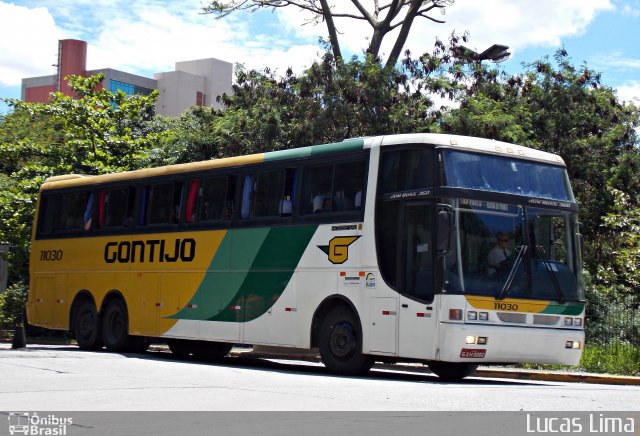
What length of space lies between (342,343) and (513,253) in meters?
3.31

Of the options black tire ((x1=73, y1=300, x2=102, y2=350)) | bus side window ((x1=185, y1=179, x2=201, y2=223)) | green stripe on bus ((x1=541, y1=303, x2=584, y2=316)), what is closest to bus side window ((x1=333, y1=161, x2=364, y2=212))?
green stripe on bus ((x1=541, y1=303, x2=584, y2=316))

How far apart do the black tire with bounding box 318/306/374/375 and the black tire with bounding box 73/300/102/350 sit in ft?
25.5

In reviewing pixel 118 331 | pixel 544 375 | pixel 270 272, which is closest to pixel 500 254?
pixel 544 375

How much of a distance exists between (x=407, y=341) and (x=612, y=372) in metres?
6.27

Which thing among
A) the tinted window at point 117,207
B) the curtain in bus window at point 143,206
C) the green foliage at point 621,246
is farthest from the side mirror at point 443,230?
the green foliage at point 621,246

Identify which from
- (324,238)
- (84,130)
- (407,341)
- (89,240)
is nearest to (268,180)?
(324,238)

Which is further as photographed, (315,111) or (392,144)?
(315,111)

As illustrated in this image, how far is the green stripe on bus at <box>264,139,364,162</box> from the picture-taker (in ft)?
55.9

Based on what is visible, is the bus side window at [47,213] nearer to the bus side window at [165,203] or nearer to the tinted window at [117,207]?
the tinted window at [117,207]

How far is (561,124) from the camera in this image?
3247 cm

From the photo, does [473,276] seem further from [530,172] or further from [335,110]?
[335,110]

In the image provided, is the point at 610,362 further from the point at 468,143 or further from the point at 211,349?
the point at 211,349

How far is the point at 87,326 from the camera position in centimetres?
2358
